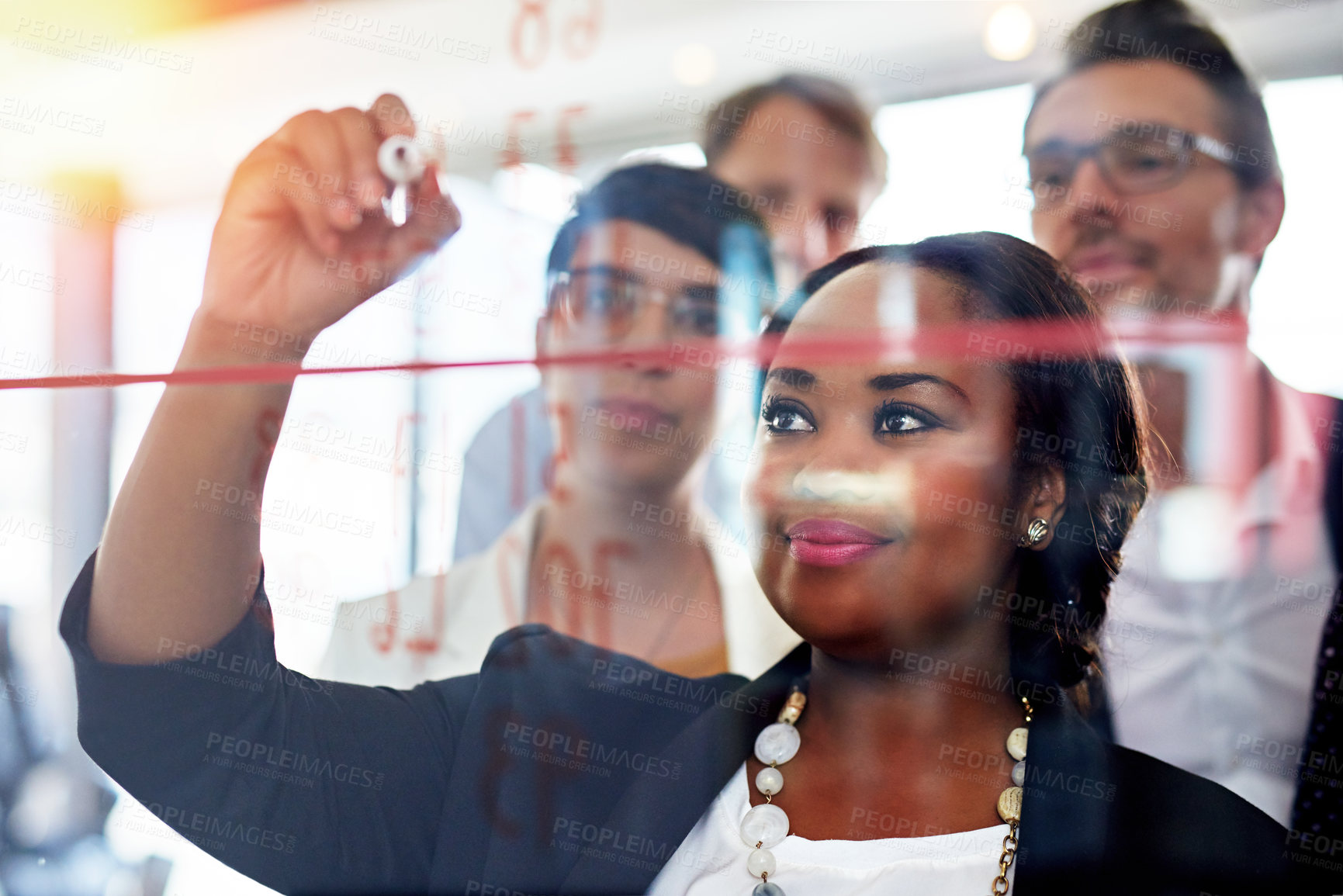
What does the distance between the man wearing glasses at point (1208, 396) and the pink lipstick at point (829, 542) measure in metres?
0.49

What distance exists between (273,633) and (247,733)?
0.07m

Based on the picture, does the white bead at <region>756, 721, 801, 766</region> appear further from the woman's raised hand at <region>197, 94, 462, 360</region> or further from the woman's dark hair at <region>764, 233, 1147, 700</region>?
the woman's raised hand at <region>197, 94, 462, 360</region>

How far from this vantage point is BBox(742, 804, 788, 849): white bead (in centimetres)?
60

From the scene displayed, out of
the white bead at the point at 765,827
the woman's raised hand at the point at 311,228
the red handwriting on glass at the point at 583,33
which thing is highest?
the red handwriting on glass at the point at 583,33

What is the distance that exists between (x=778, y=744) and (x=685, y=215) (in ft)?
2.06

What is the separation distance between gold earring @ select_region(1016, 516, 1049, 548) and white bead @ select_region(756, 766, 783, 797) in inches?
8.5

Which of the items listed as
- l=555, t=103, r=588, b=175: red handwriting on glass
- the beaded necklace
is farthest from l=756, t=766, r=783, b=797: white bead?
l=555, t=103, r=588, b=175: red handwriting on glass

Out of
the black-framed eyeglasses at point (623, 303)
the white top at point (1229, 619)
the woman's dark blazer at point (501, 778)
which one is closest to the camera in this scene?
the woman's dark blazer at point (501, 778)

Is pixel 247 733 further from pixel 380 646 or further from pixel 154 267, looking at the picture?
pixel 154 267

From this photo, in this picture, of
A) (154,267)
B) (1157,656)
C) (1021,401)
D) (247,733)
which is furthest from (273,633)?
(1157,656)

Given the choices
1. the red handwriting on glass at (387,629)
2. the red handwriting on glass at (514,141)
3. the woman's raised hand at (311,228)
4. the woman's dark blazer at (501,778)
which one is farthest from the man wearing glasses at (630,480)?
the woman's raised hand at (311,228)

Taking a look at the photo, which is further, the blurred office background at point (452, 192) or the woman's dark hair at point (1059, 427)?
the blurred office background at point (452, 192)

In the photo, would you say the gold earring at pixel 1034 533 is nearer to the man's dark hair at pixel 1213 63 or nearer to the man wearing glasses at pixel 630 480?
the man wearing glasses at pixel 630 480

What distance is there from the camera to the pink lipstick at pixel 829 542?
0.57 meters
